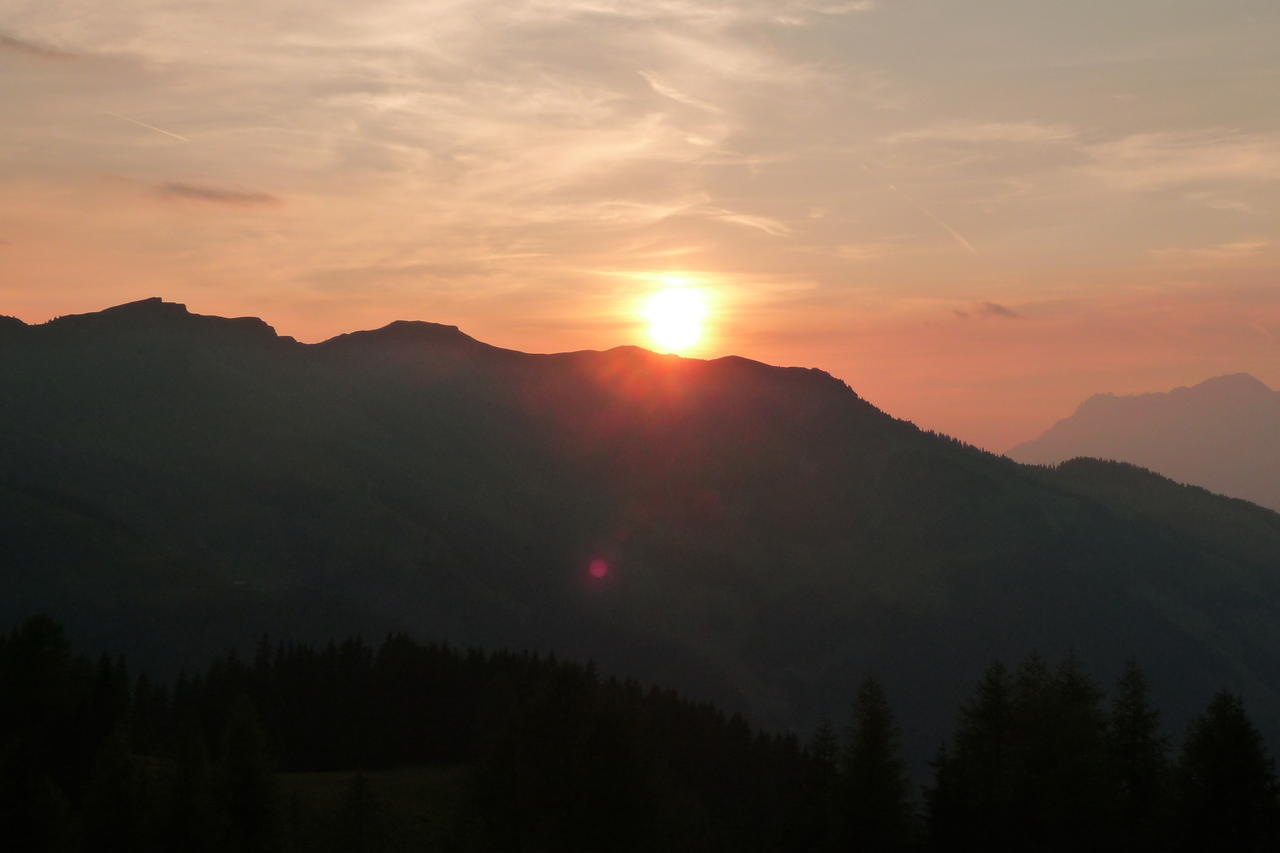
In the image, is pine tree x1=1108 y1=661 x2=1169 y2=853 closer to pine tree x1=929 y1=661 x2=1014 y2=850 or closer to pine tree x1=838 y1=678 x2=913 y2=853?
pine tree x1=929 y1=661 x2=1014 y2=850

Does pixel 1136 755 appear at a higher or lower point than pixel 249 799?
higher

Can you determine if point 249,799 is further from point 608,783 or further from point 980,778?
point 980,778

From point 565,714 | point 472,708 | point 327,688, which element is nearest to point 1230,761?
point 565,714

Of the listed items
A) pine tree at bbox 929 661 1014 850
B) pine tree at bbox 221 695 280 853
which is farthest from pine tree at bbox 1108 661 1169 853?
pine tree at bbox 221 695 280 853

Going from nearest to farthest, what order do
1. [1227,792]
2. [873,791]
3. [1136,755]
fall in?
[1227,792] < [873,791] < [1136,755]

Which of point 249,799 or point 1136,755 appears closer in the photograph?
point 1136,755

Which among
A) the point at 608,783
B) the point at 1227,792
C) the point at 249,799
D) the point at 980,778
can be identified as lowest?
the point at 249,799

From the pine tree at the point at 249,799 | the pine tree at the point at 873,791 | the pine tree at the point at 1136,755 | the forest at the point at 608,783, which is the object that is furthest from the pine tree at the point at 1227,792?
the pine tree at the point at 249,799

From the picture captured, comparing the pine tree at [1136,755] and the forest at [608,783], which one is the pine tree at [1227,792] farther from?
the pine tree at [1136,755]

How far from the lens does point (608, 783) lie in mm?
73875

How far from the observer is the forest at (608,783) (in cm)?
5778

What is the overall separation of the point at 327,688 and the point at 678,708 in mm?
40184

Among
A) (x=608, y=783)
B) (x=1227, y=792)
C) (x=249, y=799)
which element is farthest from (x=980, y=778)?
(x=249, y=799)

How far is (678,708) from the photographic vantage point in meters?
146
